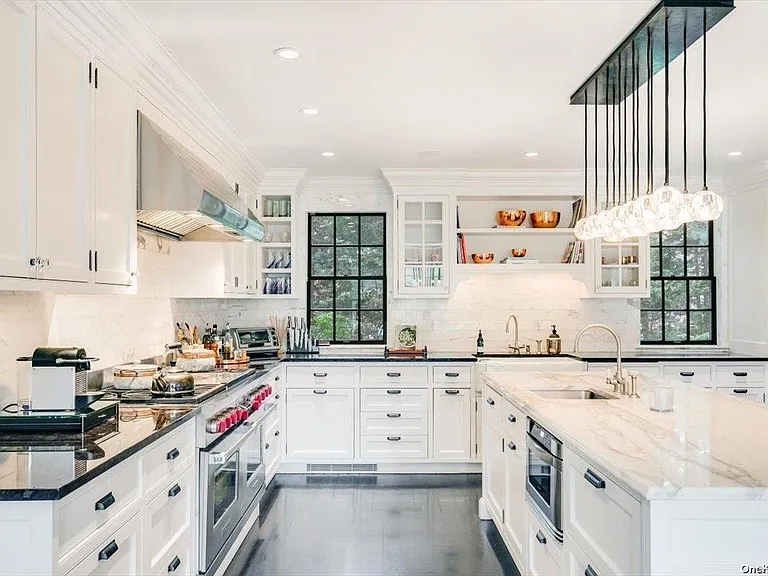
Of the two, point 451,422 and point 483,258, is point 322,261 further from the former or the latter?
point 451,422

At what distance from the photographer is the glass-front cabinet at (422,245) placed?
5.81m

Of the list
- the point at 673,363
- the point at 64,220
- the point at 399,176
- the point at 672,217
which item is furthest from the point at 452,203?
the point at 64,220

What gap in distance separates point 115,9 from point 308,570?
288 centimetres

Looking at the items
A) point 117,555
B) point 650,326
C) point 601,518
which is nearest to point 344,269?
point 650,326

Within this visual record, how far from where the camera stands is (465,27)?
9.25 ft

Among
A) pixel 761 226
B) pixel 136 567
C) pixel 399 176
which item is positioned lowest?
pixel 136 567

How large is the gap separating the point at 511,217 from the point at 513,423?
3.00m

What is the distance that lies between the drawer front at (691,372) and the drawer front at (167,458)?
13.5ft

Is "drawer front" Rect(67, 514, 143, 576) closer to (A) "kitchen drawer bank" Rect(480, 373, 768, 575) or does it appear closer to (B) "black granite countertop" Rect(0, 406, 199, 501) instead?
(B) "black granite countertop" Rect(0, 406, 199, 501)

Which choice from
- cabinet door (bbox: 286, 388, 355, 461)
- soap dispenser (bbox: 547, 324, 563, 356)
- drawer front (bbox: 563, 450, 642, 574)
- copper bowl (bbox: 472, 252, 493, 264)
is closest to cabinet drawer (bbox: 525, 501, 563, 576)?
drawer front (bbox: 563, 450, 642, 574)

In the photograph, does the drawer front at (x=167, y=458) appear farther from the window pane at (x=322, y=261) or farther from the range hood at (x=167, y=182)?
the window pane at (x=322, y=261)

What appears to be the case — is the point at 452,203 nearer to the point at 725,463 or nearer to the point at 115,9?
the point at 115,9

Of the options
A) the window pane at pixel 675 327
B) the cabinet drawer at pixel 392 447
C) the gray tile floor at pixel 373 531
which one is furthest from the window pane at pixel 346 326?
the window pane at pixel 675 327

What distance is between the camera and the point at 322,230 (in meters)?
6.27
